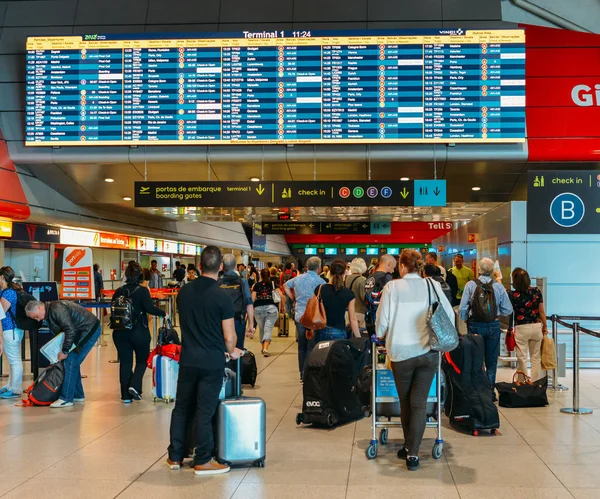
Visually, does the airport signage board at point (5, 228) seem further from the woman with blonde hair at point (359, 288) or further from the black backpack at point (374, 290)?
the black backpack at point (374, 290)

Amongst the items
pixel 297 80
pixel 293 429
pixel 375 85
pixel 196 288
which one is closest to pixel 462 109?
pixel 375 85

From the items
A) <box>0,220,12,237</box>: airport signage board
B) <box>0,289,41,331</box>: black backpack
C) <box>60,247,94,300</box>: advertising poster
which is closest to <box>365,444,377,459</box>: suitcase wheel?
<box>0,289,41,331</box>: black backpack

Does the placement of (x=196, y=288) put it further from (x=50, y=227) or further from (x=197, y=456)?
(x=50, y=227)

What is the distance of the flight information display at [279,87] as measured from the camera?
11.9 meters

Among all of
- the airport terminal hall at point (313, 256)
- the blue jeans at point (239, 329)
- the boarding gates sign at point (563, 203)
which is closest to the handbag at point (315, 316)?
the airport terminal hall at point (313, 256)

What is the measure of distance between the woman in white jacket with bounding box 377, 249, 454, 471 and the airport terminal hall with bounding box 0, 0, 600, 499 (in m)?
0.02

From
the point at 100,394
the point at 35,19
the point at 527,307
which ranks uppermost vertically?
the point at 35,19

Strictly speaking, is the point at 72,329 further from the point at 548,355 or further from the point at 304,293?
the point at 548,355

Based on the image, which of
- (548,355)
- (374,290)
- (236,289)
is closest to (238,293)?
(236,289)

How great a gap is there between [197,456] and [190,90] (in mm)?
8427

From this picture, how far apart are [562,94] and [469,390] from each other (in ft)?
26.1

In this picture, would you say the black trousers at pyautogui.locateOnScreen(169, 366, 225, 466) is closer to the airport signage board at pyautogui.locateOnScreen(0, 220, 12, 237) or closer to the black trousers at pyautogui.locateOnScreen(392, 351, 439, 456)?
the black trousers at pyautogui.locateOnScreen(392, 351, 439, 456)

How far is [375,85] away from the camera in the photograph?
11984mm

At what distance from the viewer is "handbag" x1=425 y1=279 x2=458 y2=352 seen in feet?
16.8
